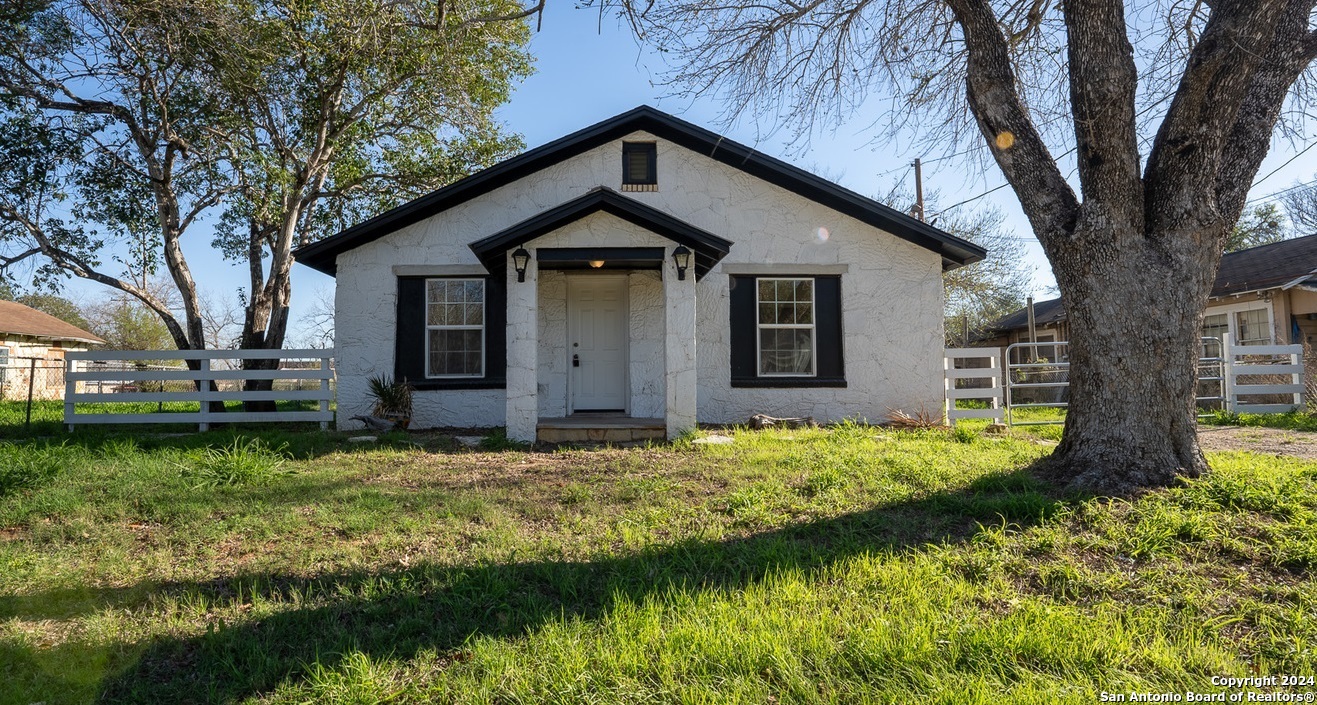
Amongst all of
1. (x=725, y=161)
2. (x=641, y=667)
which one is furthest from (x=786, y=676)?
(x=725, y=161)

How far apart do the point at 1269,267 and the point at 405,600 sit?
20.0 metres

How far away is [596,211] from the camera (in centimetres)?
799

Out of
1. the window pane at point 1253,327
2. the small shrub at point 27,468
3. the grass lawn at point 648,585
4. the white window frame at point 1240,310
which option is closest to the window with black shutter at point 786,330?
the grass lawn at point 648,585

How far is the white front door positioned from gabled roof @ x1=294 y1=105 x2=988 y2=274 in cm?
204

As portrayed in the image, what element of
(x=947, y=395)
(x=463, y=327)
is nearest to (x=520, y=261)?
(x=463, y=327)

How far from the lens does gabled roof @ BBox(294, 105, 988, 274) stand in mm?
9570

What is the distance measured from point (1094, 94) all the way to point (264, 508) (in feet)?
23.6

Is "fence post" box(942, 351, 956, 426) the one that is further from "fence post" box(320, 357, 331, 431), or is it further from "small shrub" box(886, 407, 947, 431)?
"fence post" box(320, 357, 331, 431)

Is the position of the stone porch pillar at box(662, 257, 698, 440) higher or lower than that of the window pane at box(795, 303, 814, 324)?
lower

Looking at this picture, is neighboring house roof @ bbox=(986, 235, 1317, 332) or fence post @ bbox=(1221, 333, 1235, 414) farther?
neighboring house roof @ bbox=(986, 235, 1317, 332)

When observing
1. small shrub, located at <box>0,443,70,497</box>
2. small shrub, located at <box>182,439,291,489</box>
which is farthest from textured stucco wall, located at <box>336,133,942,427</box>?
small shrub, located at <box>182,439,291,489</box>

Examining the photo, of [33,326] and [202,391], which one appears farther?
[33,326]

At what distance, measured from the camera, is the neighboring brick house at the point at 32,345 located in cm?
2141

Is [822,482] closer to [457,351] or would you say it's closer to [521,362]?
[521,362]
